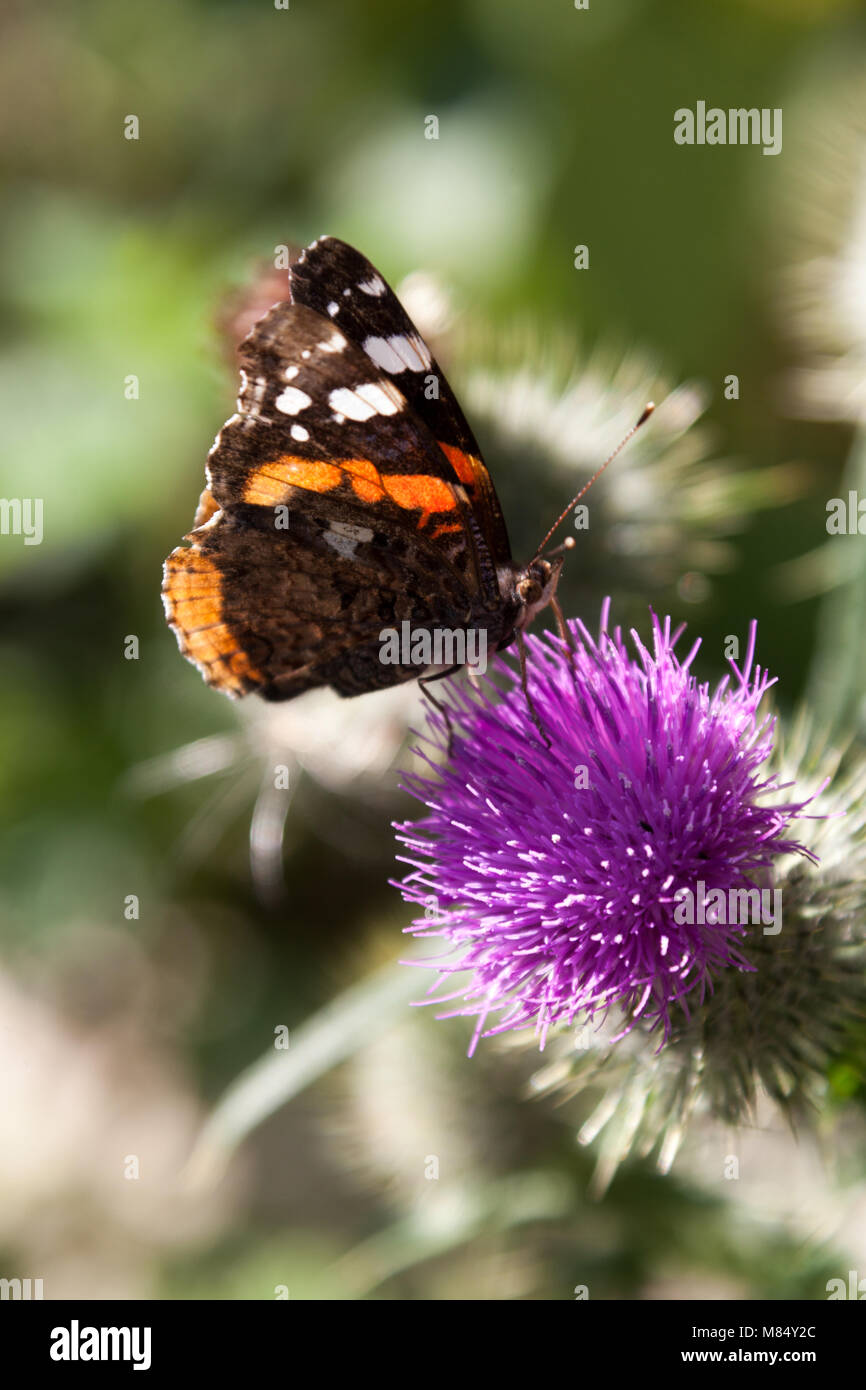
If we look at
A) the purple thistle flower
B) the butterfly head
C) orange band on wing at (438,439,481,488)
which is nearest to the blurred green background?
the butterfly head

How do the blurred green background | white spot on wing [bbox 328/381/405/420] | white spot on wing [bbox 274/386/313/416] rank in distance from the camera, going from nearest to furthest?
white spot on wing [bbox 328/381/405/420]
white spot on wing [bbox 274/386/313/416]
the blurred green background

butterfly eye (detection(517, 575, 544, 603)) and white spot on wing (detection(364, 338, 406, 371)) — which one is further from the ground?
white spot on wing (detection(364, 338, 406, 371))

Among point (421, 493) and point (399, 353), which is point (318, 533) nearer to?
point (421, 493)

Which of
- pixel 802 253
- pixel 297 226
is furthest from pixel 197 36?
pixel 802 253

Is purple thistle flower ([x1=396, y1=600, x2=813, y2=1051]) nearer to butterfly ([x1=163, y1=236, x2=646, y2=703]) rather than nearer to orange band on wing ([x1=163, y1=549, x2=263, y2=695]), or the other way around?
butterfly ([x1=163, y1=236, x2=646, y2=703])

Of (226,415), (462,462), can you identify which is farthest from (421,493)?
(226,415)
